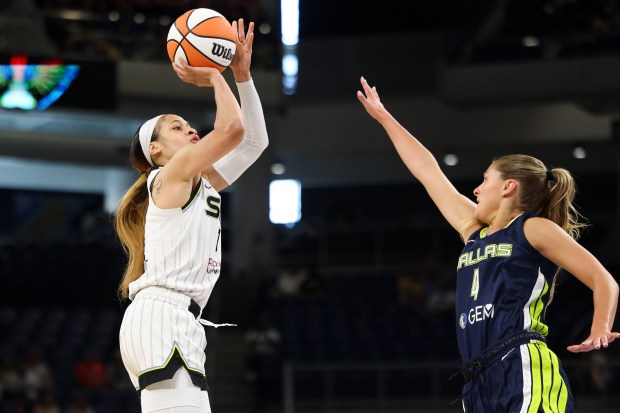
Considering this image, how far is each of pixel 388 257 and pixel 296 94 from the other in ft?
12.8

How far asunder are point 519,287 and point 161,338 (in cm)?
140

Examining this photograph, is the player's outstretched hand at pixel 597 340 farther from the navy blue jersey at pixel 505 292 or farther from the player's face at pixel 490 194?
the player's face at pixel 490 194

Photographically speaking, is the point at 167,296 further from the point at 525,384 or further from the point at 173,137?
the point at 525,384

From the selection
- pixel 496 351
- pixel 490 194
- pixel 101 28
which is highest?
pixel 101 28

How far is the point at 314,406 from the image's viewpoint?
13.8 m

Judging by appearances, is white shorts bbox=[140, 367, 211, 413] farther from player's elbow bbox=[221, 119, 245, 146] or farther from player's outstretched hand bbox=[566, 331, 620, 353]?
player's outstretched hand bbox=[566, 331, 620, 353]

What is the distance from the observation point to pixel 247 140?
4.88 m

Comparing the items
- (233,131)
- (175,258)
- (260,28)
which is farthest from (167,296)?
(260,28)

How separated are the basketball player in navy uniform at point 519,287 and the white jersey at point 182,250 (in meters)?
1.04

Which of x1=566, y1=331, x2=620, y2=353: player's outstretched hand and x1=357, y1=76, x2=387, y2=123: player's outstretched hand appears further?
x1=357, y1=76, x2=387, y2=123: player's outstretched hand

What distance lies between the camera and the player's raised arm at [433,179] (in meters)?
4.53

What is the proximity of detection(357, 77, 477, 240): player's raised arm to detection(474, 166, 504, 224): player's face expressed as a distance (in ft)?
0.46

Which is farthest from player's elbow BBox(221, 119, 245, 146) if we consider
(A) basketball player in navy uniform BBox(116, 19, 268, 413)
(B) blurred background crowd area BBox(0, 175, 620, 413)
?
Answer: (B) blurred background crowd area BBox(0, 175, 620, 413)

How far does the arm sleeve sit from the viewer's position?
483 centimetres
